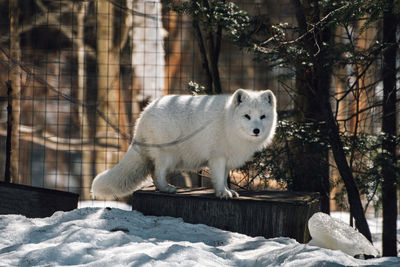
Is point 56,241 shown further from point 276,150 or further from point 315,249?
point 276,150

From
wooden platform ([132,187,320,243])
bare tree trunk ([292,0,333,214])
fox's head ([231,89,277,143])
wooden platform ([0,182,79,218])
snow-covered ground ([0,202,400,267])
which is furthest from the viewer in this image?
bare tree trunk ([292,0,333,214])

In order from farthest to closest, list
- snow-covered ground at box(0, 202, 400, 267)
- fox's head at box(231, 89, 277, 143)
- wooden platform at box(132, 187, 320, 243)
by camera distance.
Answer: fox's head at box(231, 89, 277, 143) < wooden platform at box(132, 187, 320, 243) < snow-covered ground at box(0, 202, 400, 267)

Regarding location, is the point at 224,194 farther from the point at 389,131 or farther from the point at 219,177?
the point at 389,131

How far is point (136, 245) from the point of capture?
2.97 metres

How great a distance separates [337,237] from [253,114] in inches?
49.0

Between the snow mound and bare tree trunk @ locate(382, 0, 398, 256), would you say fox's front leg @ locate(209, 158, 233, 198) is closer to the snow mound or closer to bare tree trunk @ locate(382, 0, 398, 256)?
the snow mound

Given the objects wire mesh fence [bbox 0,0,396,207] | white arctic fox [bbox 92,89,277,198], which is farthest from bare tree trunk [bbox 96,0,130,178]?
white arctic fox [bbox 92,89,277,198]

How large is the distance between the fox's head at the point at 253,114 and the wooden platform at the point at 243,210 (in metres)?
0.52

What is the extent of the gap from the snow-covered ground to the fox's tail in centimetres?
44

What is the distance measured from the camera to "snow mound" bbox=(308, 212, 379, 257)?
3.05 metres

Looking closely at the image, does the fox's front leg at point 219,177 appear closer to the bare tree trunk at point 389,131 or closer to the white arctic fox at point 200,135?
the white arctic fox at point 200,135

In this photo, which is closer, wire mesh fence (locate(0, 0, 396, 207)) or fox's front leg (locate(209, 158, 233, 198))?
fox's front leg (locate(209, 158, 233, 198))

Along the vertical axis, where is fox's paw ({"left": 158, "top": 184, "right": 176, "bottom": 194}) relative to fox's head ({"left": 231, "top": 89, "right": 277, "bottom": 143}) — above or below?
below

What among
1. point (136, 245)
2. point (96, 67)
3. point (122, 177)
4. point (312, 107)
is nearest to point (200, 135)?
point (122, 177)
